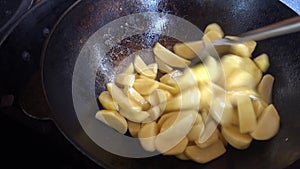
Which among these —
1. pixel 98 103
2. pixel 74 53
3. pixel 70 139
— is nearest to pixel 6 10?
pixel 74 53

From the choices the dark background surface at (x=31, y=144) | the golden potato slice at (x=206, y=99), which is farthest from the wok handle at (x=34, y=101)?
the golden potato slice at (x=206, y=99)

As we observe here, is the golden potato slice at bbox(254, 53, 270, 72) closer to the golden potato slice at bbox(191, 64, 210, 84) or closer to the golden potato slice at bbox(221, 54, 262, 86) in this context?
the golden potato slice at bbox(221, 54, 262, 86)

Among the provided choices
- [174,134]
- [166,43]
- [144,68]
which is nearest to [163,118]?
[174,134]

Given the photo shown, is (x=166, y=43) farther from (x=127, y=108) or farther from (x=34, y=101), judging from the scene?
(x=34, y=101)

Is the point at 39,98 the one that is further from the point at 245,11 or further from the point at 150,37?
Result: the point at 245,11

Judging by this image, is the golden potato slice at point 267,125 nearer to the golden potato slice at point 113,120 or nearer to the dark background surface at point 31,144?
the golden potato slice at point 113,120

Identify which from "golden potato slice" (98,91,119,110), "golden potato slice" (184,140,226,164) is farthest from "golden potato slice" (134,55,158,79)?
"golden potato slice" (184,140,226,164)
